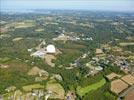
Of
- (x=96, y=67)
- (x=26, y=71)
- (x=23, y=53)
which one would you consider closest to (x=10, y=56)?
(x=23, y=53)

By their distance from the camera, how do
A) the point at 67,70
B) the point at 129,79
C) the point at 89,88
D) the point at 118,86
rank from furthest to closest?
1. the point at 67,70
2. the point at 129,79
3. the point at 89,88
4. the point at 118,86

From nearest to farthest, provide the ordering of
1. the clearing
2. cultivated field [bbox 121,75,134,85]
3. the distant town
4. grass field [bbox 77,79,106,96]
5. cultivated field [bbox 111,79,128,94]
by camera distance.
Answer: the distant town, cultivated field [bbox 111,79,128,94], grass field [bbox 77,79,106,96], the clearing, cultivated field [bbox 121,75,134,85]

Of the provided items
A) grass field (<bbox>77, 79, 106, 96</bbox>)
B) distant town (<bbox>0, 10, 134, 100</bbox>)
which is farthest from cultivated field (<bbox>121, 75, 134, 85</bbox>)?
grass field (<bbox>77, 79, 106, 96</bbox>)

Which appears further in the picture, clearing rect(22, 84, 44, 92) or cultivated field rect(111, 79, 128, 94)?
clearing rect(22, 84, 44, 92)

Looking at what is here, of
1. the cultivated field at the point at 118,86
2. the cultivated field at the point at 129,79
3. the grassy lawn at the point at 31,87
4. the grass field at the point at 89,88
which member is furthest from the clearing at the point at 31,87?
the cultivated field at the point at 129,79

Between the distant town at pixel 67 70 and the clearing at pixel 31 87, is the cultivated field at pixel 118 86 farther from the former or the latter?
the clearing at pixel 31 87

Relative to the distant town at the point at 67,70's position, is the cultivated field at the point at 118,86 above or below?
above

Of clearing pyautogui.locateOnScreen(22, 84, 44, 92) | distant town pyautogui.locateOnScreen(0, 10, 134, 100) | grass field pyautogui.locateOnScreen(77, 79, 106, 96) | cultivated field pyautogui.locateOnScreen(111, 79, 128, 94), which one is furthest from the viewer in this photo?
clearing pyautogui.locateOnScreen(22, 84, 44, 92)

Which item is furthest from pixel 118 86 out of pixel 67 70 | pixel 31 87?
pixel 31 87

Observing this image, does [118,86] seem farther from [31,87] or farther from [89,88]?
[31,87]

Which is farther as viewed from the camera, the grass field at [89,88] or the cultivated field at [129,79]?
the cultivated field at [129,79]

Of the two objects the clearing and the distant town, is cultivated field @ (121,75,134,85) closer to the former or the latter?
the distant town

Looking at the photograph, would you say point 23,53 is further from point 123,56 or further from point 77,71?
point 123,56
